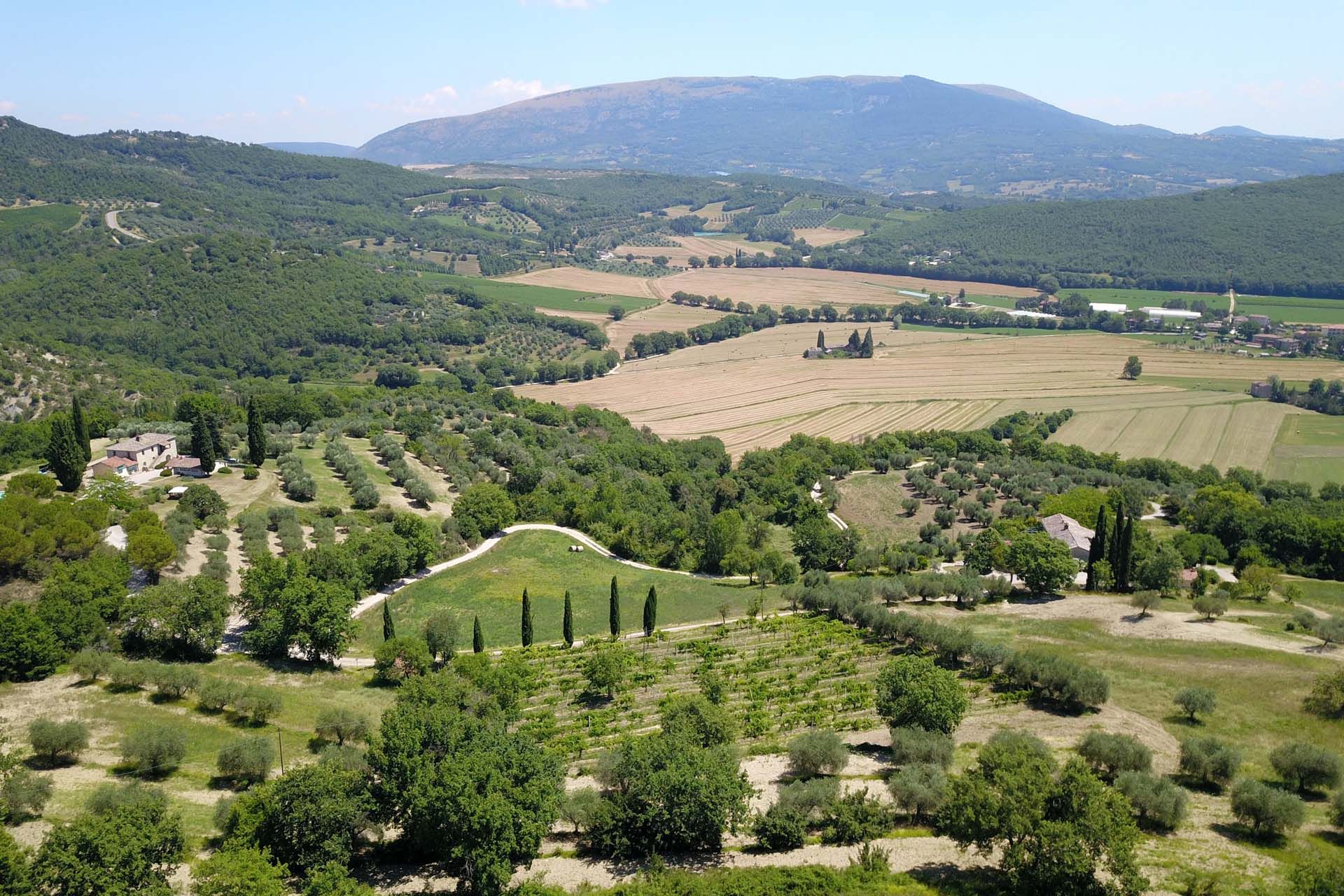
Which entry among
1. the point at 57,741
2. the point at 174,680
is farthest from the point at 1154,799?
the point at 174,680

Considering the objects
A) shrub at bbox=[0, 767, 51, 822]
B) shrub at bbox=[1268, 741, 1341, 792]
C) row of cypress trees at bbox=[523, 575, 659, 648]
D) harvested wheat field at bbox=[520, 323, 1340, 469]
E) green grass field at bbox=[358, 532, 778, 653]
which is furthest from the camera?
harvested wheat field at bbox=[520, 323, 1340, 469]

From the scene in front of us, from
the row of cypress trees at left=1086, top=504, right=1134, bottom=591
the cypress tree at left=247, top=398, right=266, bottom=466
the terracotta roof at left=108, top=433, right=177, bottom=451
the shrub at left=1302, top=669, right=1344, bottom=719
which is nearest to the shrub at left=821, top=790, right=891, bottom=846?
the shrub at left=1302, top=669, right=1344, bottom=719

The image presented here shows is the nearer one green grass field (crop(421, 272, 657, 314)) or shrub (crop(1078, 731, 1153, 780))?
shrub (crop(1078, 731, 1153, 780))

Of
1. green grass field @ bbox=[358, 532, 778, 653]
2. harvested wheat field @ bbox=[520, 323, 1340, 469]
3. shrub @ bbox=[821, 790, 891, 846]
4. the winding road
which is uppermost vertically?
the winding road

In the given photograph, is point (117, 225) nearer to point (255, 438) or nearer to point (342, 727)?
point (255, 438)

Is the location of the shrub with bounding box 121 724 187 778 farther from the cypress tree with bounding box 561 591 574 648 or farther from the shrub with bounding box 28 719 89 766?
the cypress tree with bounding box 561 591 574 648

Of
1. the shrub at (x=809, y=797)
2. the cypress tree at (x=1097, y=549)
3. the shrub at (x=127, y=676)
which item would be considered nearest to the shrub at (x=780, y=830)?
the shrub at (x=809, y=797)
